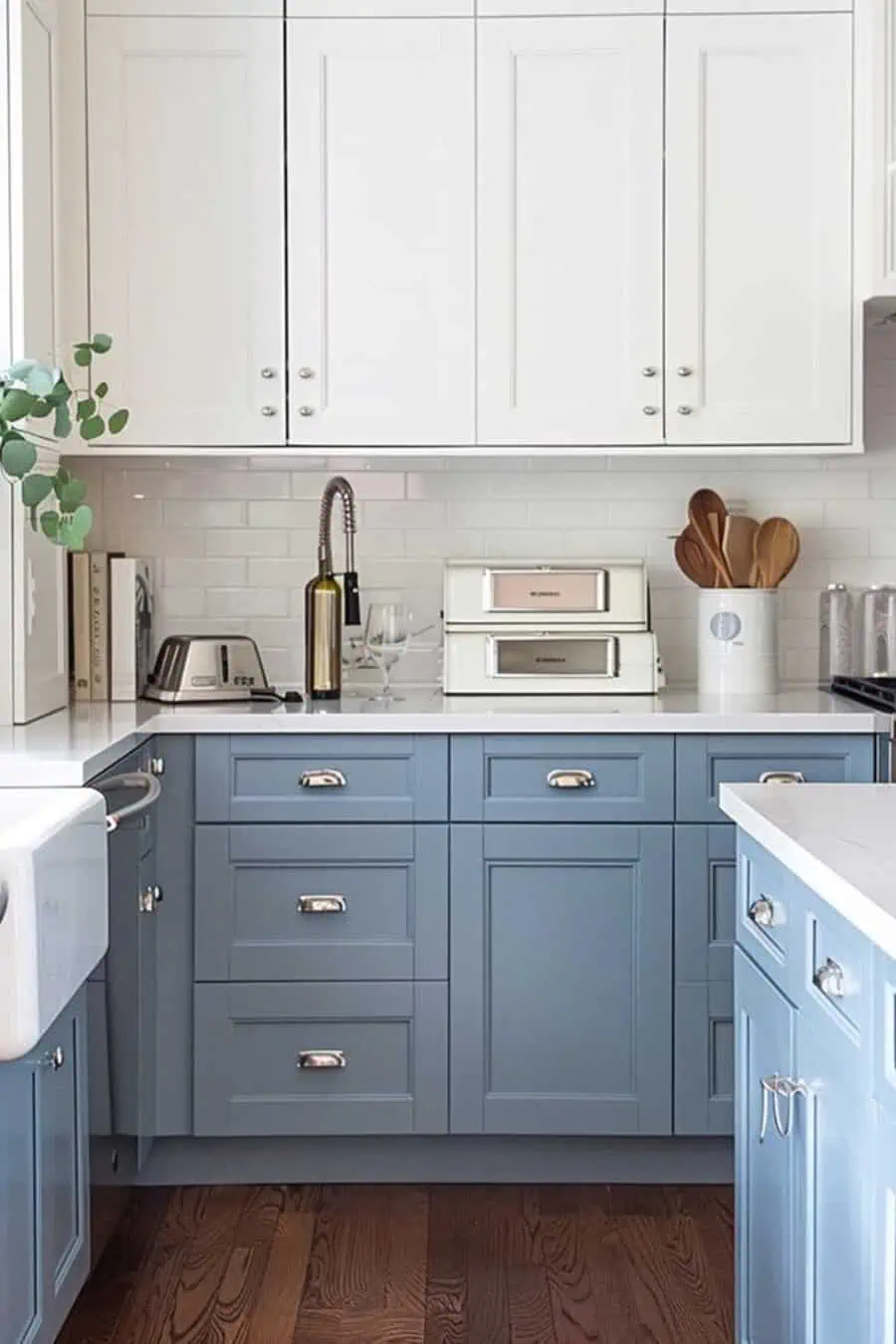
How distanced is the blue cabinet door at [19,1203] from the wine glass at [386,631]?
1.54 metres

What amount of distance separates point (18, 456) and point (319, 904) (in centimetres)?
123

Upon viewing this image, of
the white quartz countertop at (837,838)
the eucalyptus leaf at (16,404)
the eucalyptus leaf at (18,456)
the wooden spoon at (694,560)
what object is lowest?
the white quartz countertop at (837,838)

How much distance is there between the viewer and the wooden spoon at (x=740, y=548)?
372cm

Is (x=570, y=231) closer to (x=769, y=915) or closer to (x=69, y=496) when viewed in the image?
(x=69, y=496)

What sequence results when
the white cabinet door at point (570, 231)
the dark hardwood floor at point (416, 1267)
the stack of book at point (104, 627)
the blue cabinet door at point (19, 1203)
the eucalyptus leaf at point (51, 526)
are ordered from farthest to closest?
the stack of book at point (104, 627), the white cabinet door at point (570, 231), the dark hardwood floor at point (416, 1267), the eucalyptus leaf at point (51, 526), the blue cabinet door at point (19, 1203)

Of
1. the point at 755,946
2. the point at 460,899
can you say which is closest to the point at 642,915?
the point at 460,899

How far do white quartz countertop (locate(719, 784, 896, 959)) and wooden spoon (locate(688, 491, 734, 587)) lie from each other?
1.50 metres

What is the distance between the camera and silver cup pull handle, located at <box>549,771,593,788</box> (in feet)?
10.6

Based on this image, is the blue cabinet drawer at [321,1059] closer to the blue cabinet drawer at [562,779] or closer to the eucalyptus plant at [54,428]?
the blue cabinet drawer at [562,779]

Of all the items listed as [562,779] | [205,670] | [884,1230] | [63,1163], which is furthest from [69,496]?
[884,1230]

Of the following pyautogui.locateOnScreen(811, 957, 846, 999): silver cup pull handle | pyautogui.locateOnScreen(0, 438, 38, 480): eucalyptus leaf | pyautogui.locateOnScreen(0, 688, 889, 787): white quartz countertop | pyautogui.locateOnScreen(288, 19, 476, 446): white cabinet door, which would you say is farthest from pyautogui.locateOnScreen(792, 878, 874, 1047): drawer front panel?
pyautogui.locateOnScreen(288, 19, 476, 446): white cabinet door

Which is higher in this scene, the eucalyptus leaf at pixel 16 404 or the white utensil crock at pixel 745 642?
the eucalyptus leaf at pixel 16 404

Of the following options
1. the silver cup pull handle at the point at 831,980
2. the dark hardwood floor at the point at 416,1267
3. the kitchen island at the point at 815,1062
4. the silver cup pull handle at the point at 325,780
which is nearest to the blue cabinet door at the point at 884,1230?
the kitchen island at the point at 815,1062

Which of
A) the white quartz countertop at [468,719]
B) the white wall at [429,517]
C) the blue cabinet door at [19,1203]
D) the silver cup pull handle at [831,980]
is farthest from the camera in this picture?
the white wall at [429,517]
